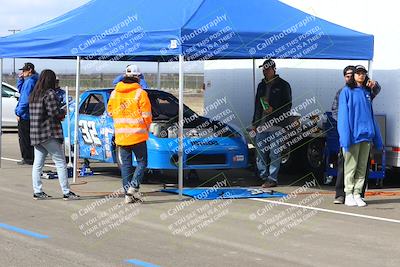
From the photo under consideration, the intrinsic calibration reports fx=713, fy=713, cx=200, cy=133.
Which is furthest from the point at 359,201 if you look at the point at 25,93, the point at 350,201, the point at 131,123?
the point at 25,93

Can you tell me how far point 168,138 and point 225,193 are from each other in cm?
123

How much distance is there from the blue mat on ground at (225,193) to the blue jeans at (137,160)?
3.16ft

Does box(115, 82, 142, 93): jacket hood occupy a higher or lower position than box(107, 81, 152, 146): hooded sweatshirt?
higher

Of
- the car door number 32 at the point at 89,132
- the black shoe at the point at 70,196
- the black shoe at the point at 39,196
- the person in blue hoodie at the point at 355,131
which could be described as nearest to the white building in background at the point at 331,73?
the person in blue hoodie at the point at 355,131

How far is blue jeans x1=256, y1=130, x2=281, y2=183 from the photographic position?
36.7 feet

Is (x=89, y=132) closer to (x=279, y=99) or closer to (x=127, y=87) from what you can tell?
A: (x=127, y=87)

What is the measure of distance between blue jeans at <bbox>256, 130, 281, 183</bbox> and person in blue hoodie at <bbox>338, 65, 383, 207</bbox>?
5.57 ft

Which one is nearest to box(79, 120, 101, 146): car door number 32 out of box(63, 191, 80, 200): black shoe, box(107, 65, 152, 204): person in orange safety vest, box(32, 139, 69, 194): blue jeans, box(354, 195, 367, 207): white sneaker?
box(63, 191, 80, 200): black shoe

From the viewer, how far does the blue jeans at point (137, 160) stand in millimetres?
9383

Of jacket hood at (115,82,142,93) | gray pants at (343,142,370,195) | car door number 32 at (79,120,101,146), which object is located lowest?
gray pants at (343,142,370,195)

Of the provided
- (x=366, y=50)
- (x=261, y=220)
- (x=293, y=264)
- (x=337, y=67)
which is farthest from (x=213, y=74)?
(x=293, y=264)

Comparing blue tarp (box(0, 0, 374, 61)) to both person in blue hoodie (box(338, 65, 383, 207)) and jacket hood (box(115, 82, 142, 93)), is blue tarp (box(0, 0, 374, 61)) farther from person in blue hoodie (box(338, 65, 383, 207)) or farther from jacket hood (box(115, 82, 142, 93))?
person in blue hoodie (box(338, 65, 383, 207))

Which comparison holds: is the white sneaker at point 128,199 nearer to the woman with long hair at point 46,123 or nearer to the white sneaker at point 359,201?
the woman with long hair at point 46,123

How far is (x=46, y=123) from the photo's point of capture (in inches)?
368
